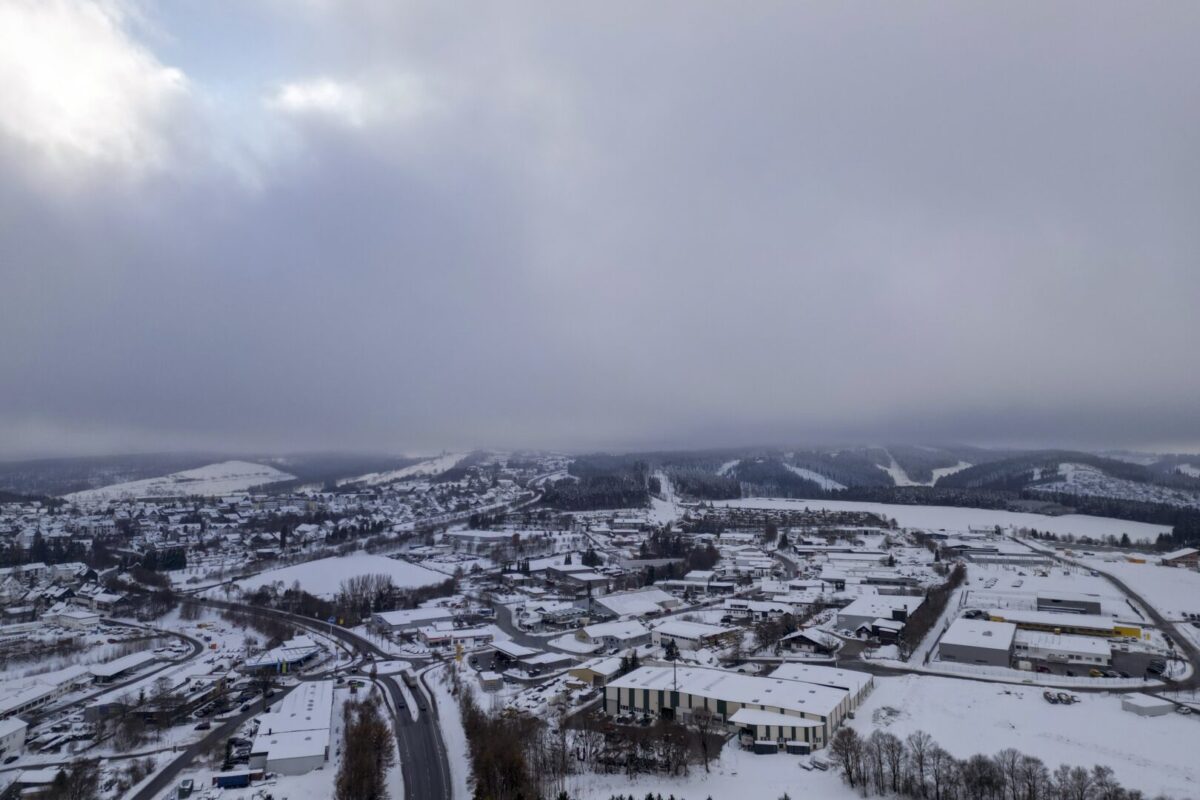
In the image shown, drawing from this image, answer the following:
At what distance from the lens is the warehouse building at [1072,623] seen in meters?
17.4

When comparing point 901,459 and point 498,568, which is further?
point 901,459

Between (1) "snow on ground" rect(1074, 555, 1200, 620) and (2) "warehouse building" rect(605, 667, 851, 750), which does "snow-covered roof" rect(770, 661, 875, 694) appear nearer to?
(2) "warehouse building" rect(605, 667, 851, 750)

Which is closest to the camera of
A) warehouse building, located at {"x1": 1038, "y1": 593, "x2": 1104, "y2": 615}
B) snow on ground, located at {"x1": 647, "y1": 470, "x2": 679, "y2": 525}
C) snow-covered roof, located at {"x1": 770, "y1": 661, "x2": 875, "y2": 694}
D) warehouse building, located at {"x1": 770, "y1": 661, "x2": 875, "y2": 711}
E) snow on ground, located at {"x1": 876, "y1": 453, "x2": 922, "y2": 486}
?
warehouse building, located at {"x1": 770, "y1": 661, "x2": 875, "y2": 711}

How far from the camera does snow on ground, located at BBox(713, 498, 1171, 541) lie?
3906cm

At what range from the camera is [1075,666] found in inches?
587

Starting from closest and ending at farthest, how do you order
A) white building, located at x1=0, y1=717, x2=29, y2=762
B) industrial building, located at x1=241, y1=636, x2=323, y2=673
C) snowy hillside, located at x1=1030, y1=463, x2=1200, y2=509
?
white building, located at x1=0, y1=717, x2=29, y2=762, industrial building, located at x1=241, y1=636, x2=323, y2=673, snowy hillside, located at x1=1030, y1=463, x2=1200, y2=509

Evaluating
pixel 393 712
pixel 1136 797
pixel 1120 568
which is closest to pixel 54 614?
pixel 393 712

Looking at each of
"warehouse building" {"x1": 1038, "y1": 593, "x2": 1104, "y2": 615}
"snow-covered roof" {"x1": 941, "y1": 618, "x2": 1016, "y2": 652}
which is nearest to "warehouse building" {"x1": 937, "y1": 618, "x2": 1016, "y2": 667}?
"snow-covered roof" {"x1": 941, "y1": 618, "x2": 1016, "y2": 652}

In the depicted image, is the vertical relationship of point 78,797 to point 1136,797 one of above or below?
below

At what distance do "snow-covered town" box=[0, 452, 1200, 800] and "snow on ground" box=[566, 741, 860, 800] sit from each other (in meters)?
0.06

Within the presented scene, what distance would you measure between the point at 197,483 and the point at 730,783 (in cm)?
9813

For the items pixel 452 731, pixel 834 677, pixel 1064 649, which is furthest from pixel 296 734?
pixel 1064 649

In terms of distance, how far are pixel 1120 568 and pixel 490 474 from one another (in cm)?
6959

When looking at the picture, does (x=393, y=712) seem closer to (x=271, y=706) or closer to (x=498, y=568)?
(x=271, y=706)
